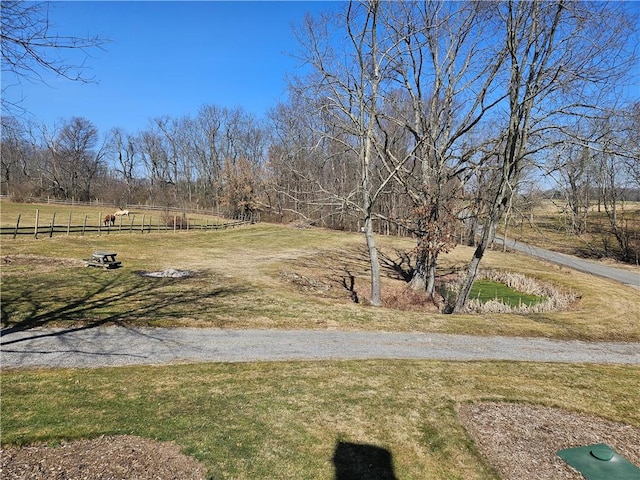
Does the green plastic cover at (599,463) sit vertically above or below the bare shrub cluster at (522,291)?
above

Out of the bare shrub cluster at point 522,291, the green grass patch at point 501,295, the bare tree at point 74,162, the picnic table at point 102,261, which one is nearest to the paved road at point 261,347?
the bare shrub cluster at point 522,291

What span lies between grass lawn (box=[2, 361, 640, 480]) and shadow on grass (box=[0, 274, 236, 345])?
285cm

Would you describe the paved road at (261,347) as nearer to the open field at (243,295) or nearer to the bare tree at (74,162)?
the open field at (243,295)

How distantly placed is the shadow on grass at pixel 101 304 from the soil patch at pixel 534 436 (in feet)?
24.3

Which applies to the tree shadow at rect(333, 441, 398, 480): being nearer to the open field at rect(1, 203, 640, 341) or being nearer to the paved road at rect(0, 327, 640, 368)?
the paved road at rect(0, 327, 640, 368)

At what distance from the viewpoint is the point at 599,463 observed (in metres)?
4.67

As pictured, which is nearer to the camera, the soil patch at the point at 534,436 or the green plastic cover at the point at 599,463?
Result: the green plastic cover at the point at 599,463

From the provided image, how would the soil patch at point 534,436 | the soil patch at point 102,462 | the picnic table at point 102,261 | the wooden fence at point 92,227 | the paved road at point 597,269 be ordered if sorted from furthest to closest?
the wooden fence at point 92,227 < the paved road at point 597,269 < the picnic table at point 102,261 < the soil patch at point 534,436 < the soil patch at point 102,462

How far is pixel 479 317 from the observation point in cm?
1188

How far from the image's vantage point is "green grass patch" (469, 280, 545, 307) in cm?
1645

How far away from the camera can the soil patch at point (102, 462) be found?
3.80m

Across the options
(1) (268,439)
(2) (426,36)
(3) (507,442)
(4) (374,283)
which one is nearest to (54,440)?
(1) (268,439)

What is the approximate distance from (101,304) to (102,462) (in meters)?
7.31

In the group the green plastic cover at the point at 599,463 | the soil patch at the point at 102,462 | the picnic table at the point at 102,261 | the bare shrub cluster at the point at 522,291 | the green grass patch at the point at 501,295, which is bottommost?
the green grass patch at the point at 501,295
